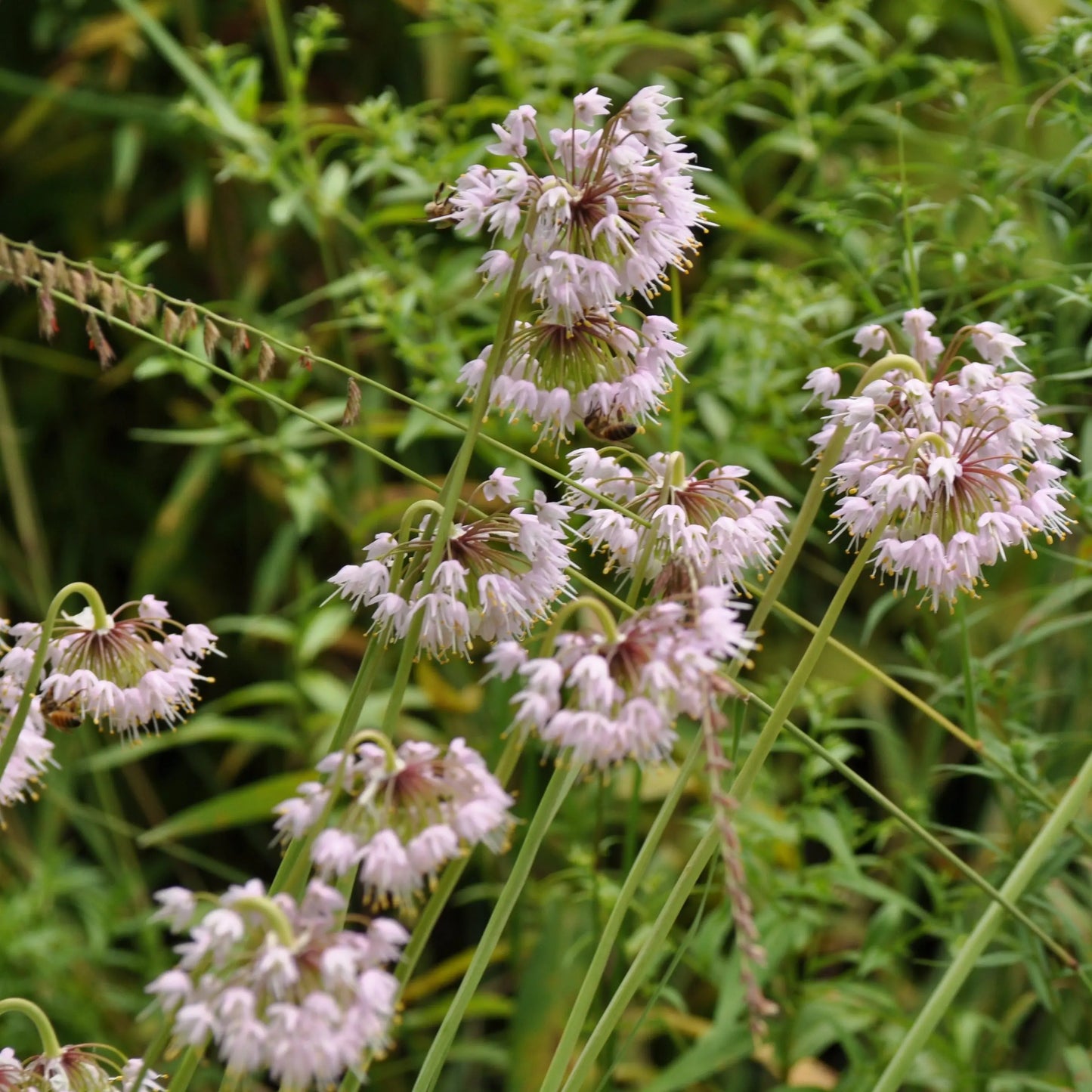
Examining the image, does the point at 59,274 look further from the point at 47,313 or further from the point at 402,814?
the point at 402,814

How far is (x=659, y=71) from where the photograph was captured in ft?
4.75

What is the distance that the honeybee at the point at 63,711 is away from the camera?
0.58m

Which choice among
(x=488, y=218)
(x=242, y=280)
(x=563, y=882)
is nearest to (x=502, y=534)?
(x=488, y=218)

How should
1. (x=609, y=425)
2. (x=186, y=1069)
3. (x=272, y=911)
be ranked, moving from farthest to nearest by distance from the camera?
(x=609, y=425) < (x=186, y=1069) < (x=272, y=911)

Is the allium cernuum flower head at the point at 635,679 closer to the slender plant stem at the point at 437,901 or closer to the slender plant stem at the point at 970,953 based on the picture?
the slender plant stem at the point at 437,901

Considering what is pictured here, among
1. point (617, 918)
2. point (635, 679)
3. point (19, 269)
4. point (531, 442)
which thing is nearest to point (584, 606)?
point (635, 679)

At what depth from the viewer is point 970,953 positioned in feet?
1.87

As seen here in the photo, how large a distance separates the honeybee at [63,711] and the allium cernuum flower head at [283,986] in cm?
21

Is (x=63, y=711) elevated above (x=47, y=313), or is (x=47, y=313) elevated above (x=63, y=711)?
(x=47, y=313)

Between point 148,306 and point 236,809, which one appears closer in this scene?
point 148,306

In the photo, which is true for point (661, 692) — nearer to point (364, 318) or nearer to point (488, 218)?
point (488, 218)

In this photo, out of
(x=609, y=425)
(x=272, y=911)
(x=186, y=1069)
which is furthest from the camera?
(x=609, y=425)

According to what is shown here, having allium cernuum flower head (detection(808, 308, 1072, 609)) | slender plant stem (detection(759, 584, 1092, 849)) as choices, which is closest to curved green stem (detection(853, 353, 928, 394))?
allium cernuum flower head (detection(808, 308, 1072, 609))

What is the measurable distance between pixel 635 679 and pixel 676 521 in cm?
13
